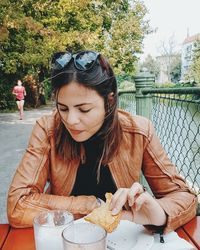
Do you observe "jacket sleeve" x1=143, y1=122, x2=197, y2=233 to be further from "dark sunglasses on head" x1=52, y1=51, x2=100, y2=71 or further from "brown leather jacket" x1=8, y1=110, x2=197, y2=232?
"dark sunglasses on head" x1=52, y1=51, x2=100, y2=71

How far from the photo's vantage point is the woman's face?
5.05ft

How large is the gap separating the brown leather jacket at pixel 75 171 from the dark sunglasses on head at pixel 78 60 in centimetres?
32

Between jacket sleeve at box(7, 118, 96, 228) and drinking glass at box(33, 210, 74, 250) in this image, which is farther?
jacket sleeve at box(7, 118, 96, 228)

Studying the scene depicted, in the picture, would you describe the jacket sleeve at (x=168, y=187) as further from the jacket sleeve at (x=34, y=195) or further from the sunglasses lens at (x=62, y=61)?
the sunglasses lens at (x=62, y=61)

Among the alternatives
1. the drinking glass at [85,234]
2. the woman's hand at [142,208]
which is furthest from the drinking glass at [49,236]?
the woman's hand at [142,208]

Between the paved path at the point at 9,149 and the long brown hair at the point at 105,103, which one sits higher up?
the long brown hair at the point at 105,103

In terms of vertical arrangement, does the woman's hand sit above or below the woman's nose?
below

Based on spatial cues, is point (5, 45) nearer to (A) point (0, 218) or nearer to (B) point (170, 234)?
(A) point (0, 218)

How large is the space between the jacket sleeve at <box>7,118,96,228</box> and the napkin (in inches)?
12.9

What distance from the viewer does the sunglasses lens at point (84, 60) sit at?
63.2 inches

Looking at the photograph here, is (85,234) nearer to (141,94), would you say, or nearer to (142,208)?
(142,208)

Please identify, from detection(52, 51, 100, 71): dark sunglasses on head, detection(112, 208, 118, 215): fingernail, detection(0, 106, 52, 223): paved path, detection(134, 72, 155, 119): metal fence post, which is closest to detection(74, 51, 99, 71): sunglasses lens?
detection(52, 51, 100, 71): dark sunglasses on head

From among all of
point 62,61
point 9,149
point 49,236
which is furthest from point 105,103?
point 9,149

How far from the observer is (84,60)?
1.61m
